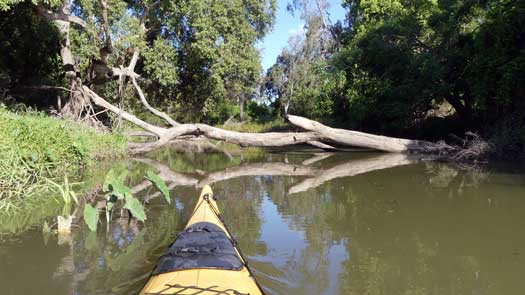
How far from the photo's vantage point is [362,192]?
909cm

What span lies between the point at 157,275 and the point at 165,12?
17113 millimetres

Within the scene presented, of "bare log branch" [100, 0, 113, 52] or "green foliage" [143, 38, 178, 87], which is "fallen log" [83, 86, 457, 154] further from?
"green foliage" [143, 38, 178, 87]

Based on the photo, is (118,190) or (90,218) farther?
(118,190)

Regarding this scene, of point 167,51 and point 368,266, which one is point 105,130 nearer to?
point 167,51

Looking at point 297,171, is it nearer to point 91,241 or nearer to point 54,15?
point 91,241

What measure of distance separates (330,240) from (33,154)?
5.68m

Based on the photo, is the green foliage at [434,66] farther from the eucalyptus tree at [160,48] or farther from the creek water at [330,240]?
the eucalyptus tree at [160,48]

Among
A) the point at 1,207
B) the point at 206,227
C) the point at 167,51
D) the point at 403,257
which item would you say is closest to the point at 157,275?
the point at 206,227

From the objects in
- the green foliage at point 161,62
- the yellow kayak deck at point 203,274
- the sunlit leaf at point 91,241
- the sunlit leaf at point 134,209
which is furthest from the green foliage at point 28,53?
the yellow kayak deck at point 203,274

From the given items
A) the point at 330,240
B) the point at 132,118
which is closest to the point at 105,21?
the point at 132,118

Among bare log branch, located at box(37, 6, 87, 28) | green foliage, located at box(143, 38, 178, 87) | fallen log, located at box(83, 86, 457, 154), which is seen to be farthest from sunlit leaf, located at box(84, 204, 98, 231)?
green foliage, located at box(143, 38, 178, 87)

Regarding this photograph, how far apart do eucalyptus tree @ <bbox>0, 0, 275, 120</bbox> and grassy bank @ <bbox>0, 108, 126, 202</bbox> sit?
5116 millimetres

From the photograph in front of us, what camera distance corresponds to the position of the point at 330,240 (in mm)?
5820

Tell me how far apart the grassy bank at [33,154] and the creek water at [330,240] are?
1.34 metres
